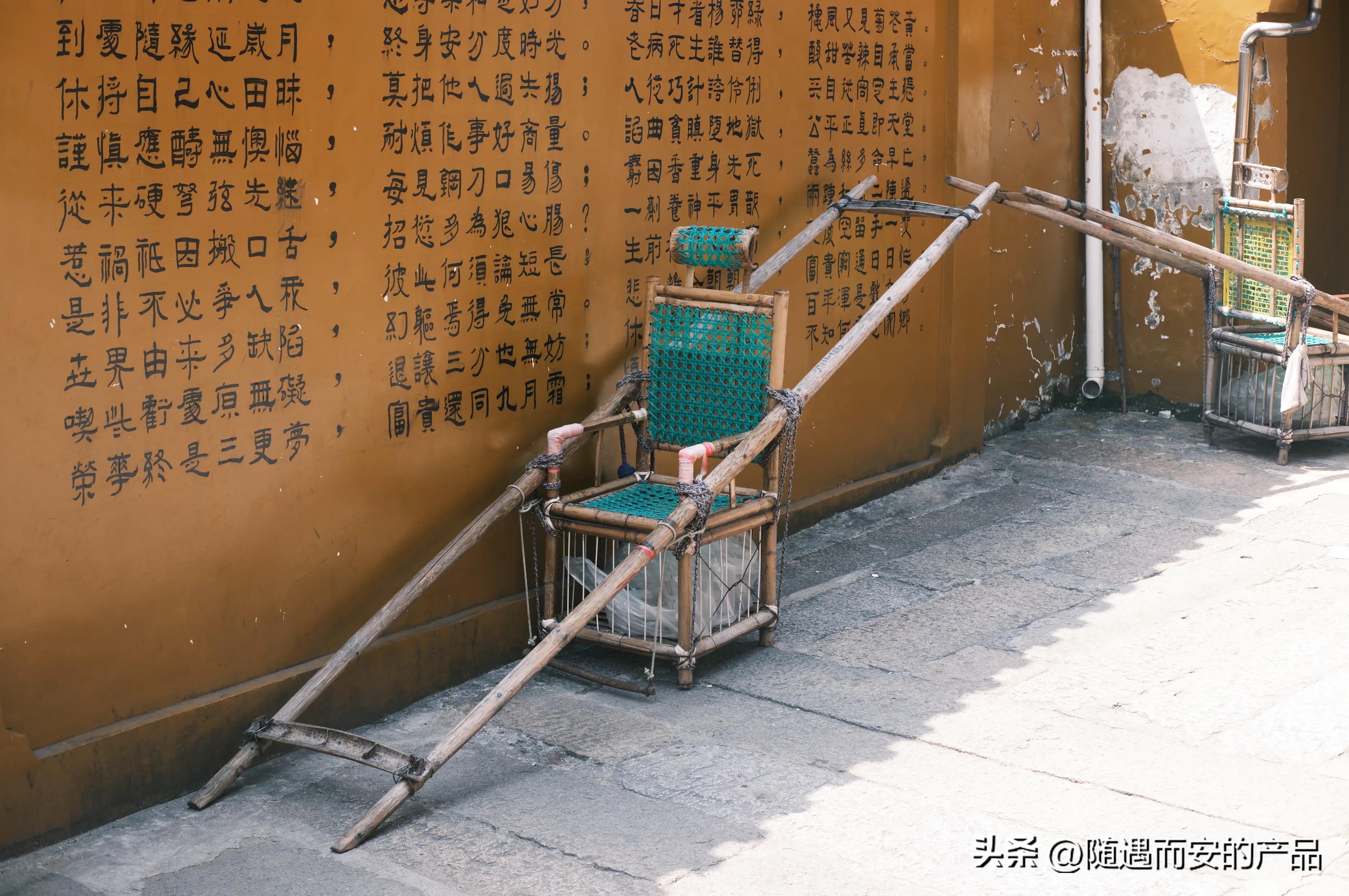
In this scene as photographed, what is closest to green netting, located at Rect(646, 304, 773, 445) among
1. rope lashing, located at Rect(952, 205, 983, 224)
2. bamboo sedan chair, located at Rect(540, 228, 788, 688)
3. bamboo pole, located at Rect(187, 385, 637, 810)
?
bamboo sedan chair, located at Rect(540, 228, 788, 688)

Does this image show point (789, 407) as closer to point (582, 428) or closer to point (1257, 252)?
point (582, 428)

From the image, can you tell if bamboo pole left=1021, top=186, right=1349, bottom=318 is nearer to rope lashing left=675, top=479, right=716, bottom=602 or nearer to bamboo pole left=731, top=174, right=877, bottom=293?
bamboo pole left=731, top=174, right=877, bottom=293

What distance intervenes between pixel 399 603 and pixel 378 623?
0.09 m

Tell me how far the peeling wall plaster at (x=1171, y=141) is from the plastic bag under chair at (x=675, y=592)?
429 cm

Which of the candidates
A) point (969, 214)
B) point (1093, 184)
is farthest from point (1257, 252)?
point (969, 214)

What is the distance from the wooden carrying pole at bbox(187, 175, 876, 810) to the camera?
386 centimetres

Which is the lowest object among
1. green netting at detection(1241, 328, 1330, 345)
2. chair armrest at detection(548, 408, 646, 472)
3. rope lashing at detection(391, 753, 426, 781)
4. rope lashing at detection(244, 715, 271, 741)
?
rope lashing at detection(391, 753, 426, 781)

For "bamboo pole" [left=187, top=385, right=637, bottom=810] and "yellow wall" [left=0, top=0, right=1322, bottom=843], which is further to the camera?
"bamboo pole" [left=187, top=385, right=637, bottom=810]

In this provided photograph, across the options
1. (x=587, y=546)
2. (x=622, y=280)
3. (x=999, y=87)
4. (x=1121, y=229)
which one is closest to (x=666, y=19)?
(x=622, y=280)

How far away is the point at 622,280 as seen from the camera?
518cm

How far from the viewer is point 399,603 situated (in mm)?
4152

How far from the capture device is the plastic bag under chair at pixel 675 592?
4.77 m

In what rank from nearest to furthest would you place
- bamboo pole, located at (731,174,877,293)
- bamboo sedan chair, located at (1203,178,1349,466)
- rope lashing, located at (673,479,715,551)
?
1. rope lashing, located at (673,479,715,551)
2. bamboo pole, located at (731,174,877,293)
3. bamboo sedan chair, located at (1203,178,1349,466)

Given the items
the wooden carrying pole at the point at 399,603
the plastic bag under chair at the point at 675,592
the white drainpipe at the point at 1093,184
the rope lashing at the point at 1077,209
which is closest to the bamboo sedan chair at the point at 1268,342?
the white drainpipe at the point at 1093,184
